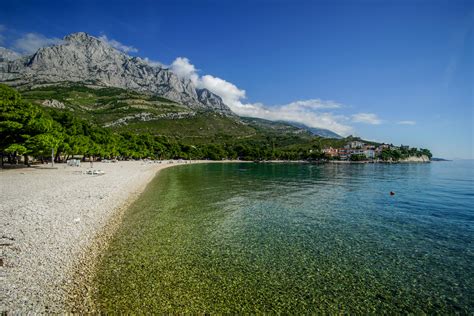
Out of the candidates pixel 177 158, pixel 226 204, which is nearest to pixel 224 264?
pixel 226 204

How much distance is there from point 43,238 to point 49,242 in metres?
0.80

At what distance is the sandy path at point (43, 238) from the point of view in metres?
9.34

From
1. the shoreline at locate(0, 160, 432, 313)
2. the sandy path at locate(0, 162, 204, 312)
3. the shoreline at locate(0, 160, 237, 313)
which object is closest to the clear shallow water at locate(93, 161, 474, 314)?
the shoreline at locate(0, 160, 432, 313)

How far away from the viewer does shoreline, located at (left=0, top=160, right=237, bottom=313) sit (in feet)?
30.6

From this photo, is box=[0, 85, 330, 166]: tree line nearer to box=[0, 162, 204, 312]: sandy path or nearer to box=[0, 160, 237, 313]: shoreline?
box=[0, 162, 204, 312]: sandy path

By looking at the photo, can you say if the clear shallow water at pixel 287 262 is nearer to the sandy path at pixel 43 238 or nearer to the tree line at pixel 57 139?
the sandy path at pixel 43 238

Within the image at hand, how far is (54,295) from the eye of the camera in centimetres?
947

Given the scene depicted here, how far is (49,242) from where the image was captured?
14008 millimetres

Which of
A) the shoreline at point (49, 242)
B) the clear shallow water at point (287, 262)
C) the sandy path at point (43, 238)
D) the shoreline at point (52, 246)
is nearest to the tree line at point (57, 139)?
the sandy path at point (43, 238)

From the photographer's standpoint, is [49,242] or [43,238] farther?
[43,238]

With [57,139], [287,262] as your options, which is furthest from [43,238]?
[57,139]

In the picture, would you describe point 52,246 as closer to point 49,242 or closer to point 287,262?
point 49,242

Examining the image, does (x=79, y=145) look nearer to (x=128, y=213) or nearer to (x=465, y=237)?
(x=128, y=213)

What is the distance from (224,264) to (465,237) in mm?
18057
